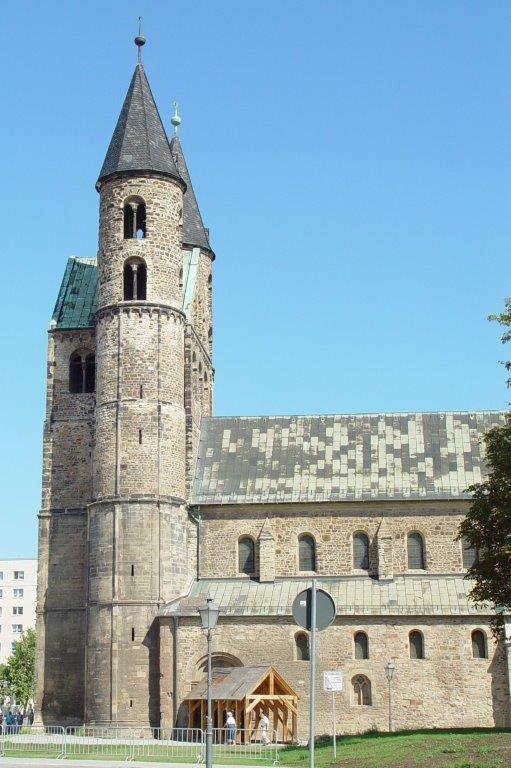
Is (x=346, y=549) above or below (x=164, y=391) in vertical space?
below

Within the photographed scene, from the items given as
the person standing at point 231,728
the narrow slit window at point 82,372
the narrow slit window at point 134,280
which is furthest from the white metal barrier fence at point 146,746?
the narrow slit window at point 134,280

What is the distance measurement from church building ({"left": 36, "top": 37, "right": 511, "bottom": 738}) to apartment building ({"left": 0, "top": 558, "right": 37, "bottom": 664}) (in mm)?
82975

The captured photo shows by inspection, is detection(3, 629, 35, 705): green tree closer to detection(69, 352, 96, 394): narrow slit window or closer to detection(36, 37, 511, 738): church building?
detection(36, 37, 511, 738): church building

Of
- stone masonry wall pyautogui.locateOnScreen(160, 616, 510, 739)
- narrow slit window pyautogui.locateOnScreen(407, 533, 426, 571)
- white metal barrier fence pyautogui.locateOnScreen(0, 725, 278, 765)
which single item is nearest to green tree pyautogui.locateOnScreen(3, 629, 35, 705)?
white metal barrier fence pyautogui.locateOnScreen(0, 725, 278, 765)

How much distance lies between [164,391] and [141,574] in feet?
26.2

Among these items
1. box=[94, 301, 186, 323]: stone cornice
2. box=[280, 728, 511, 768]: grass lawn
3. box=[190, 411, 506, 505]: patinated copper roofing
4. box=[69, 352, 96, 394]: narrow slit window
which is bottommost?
box=[280, 728, 511, 768]: grass lawn

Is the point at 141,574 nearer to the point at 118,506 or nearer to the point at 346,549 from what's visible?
the point at 118,506

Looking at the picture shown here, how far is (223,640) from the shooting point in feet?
159

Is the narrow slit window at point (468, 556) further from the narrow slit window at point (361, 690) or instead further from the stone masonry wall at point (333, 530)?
the narrow slit window at point (361, 690)

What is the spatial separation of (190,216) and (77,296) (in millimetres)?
7930

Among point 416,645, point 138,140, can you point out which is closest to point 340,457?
point 416,645

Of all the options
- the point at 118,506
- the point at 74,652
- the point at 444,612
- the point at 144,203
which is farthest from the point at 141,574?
the point at 144,203

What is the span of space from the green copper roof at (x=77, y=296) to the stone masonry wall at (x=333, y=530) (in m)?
11.3

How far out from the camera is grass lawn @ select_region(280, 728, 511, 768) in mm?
23984
